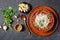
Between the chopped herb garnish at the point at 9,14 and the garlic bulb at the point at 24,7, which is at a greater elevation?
the garlic bulb at the point at 24,7

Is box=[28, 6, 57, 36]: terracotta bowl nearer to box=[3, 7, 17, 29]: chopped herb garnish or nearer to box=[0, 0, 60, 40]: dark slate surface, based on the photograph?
box=[0, 0, 60, 40]: dark slate surface

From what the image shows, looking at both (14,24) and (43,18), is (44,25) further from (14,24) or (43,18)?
(14,24)

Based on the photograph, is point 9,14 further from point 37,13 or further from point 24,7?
point 37,13

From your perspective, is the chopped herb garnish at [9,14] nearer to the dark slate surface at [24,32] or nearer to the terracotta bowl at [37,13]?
the dark slate surface at [24,32]

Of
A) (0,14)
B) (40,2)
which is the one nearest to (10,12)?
(0,14)

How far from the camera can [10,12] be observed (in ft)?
7.74

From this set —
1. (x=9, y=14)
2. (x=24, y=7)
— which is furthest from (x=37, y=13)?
(x=9, y=14)

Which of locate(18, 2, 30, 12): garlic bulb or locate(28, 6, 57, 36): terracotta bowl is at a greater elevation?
locate(18, 2, 30, 12): garlic bulb

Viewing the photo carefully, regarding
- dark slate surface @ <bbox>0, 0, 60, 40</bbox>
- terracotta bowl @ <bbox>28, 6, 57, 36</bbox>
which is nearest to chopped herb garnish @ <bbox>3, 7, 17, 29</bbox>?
dark slate surface @ <bbox>0, 0, 60, 40</bbox>

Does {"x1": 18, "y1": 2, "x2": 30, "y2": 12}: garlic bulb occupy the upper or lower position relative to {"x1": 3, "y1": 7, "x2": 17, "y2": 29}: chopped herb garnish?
upper

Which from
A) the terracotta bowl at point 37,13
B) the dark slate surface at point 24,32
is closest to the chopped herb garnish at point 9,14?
the dark slate surface at point 24,32

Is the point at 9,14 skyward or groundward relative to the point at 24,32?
skyward

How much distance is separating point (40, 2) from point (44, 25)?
0.21 meters

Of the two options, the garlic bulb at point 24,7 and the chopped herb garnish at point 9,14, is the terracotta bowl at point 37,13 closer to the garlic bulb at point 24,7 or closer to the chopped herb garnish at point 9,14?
the garlic bulb at point 24,7
